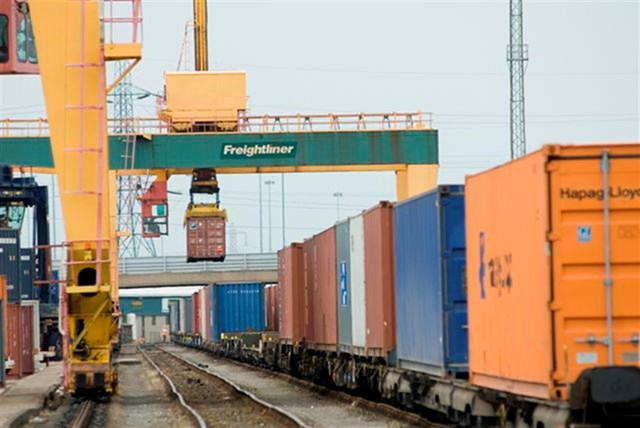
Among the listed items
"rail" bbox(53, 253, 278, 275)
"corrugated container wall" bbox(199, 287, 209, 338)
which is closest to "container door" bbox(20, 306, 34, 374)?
"corrugated container wall" bbox(199, 287, 209, 338)

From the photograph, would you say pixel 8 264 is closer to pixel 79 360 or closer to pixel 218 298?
pixel 218 298

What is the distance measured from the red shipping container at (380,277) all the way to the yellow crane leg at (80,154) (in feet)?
20.0

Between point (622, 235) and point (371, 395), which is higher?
point (622, 235)

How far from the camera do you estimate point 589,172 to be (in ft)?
46.1

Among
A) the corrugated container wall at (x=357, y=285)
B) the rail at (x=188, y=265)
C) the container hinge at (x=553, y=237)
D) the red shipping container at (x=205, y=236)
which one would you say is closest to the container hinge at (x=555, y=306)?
the container hinge at (x=553, y=237)

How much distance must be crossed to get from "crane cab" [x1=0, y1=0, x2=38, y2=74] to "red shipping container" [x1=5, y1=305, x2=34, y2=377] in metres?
11.0

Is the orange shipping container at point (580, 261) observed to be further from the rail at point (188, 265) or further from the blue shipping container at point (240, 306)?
the rail at point (188, 265)

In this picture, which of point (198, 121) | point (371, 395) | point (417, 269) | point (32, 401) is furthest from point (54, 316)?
point (417, 269)

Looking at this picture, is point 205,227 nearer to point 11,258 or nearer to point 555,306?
point 11,258

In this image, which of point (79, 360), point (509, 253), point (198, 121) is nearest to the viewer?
point (509, 253)

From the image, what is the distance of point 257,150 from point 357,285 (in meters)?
15.7

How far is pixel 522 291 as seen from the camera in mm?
14773

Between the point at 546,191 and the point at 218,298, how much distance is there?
43004 millimetres

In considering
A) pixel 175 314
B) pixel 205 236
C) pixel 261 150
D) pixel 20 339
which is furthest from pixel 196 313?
pixel 175 314
